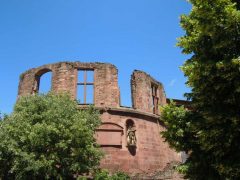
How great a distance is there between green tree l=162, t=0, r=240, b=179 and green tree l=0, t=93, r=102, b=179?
606 cm

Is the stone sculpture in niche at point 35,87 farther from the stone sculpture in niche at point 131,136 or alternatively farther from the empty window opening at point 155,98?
the empty window opening at point 155,98

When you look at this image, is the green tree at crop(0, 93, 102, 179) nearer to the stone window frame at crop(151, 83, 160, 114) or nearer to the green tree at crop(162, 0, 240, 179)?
the green tree at crop(162, 0, 240, 179)

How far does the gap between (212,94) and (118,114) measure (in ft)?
43.6

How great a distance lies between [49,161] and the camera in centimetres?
1412

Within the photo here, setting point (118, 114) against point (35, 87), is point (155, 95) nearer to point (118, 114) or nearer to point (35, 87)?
point (118, 114)

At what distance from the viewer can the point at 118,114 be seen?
72.7ft

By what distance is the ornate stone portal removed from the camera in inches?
828

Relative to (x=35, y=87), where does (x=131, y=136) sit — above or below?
below

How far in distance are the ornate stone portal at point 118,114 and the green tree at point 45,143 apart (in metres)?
4.79

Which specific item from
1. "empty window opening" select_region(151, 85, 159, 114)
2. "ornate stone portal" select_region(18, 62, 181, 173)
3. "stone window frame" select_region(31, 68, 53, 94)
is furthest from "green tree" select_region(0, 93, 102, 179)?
"empty window opening" select_region(151, 85, 159, 114)

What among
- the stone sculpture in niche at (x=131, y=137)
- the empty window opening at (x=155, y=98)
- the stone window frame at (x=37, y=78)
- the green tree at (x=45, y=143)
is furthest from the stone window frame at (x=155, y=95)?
the green tree at (x=45, y=143)

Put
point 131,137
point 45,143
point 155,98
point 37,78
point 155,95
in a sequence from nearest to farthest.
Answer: point 45,143 < point 131,137 < point 37,78 < point 155,98 < point 155,95

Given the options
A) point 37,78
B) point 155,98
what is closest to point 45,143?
point 37,78

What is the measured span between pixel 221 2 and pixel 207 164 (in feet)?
15.8
